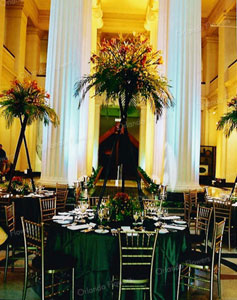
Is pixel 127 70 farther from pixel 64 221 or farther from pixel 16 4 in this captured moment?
pixel 16 4

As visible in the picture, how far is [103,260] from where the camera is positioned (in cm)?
323

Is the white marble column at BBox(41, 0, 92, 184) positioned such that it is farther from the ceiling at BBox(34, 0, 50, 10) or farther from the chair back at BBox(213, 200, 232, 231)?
the ceiling at BBox(34, 0, 50, 10)

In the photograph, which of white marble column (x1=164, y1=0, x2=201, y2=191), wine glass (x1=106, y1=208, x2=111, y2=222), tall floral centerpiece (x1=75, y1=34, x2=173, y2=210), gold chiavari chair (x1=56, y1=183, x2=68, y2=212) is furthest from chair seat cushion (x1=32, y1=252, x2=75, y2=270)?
white marble column (x1=164, y1=0, x2=201, y2=191)

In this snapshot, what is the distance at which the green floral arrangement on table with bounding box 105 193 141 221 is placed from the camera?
12.4ft

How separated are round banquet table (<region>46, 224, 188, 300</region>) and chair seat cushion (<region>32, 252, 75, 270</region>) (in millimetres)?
119

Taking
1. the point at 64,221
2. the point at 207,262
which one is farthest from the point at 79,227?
the point at 207,262

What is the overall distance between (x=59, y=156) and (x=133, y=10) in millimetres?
11339

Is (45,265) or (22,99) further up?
(22,99)

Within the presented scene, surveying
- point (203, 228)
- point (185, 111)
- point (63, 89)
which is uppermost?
point (63, 89)

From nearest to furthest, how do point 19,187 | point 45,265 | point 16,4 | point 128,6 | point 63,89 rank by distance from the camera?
point 45,265
point 19,187
point 63,89
point 16,4
point 128,6

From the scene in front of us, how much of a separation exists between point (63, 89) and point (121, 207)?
4.53 meters

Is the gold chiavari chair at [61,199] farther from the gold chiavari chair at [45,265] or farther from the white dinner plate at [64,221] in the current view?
the gold chiavari chair at [45,265]

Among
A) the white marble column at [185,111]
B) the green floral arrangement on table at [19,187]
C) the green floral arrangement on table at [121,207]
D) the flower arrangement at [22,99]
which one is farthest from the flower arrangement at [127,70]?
the white marble column at [185,111]

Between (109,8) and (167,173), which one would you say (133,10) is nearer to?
(109,8)
